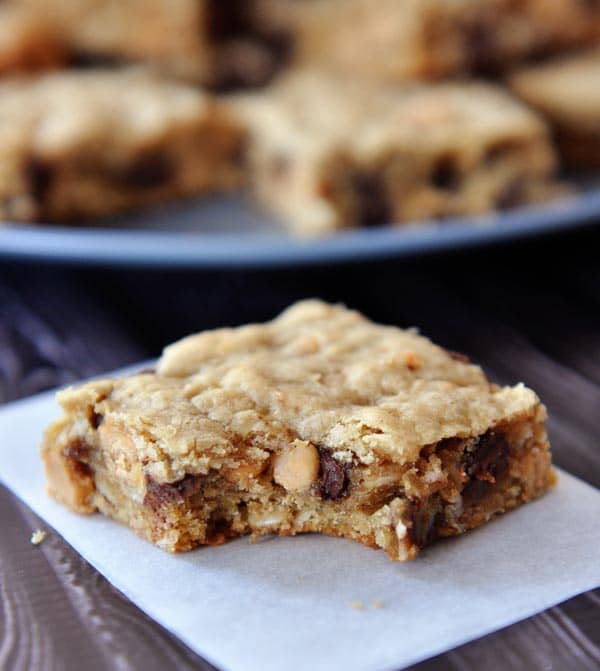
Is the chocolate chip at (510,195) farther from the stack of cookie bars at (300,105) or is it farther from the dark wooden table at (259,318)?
the dark wooden table at (259,318)

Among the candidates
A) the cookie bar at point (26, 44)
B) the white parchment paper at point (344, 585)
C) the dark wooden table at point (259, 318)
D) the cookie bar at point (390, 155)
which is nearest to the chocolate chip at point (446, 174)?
the cookie bar at point (390, 155)

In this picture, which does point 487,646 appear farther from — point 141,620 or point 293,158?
point 293,158

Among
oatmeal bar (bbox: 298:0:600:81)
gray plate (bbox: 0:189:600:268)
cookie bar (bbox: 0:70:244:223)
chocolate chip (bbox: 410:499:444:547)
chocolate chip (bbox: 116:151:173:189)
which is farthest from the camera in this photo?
oatmeal bar (bbox: 298:0:600:81)

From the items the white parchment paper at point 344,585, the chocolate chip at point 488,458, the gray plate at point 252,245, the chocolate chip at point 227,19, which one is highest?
the chocolate chip at point 227,19

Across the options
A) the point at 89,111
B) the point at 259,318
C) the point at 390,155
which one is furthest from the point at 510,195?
the point at 89,111

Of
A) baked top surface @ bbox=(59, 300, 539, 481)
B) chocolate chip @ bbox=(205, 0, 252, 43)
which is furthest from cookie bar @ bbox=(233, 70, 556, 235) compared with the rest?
baked top surface @ bbox=(59, 300, 539, 481)

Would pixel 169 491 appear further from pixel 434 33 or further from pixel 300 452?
pixel 434 33

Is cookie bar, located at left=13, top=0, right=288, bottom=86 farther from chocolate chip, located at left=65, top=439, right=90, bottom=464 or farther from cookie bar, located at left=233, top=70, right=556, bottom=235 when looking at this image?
chocolate chip, located at left=65, top=439, right=90, bottom=464
